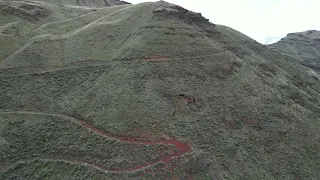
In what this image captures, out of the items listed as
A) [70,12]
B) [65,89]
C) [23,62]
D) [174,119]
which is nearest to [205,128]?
[174,119]

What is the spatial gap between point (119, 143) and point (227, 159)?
11.7 metres

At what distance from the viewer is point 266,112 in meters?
44.6

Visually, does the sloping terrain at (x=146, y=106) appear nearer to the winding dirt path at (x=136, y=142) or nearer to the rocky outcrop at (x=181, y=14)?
the winding dirt path at (x=136, y=142)

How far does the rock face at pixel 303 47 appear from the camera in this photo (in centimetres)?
12231

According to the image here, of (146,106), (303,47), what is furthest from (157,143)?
(303,47)

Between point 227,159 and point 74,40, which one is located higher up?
point 74,40

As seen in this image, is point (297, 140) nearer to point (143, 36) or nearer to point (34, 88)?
point (143, 36)

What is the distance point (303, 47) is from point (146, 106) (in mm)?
119594

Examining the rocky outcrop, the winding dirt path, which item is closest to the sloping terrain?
the winding dirt path

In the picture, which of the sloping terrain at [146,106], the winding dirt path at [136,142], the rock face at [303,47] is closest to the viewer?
the winding dirt path at [136,142]

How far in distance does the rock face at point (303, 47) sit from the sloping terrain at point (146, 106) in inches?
2560

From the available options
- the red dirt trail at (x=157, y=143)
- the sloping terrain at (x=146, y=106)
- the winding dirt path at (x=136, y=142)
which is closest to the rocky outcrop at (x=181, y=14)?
the sloping terrain at (x=146, y=106)

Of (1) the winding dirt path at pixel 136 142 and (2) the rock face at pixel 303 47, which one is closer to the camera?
(1) the winding dirt path at pixel 136 142

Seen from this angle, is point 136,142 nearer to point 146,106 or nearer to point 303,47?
point 146,106
